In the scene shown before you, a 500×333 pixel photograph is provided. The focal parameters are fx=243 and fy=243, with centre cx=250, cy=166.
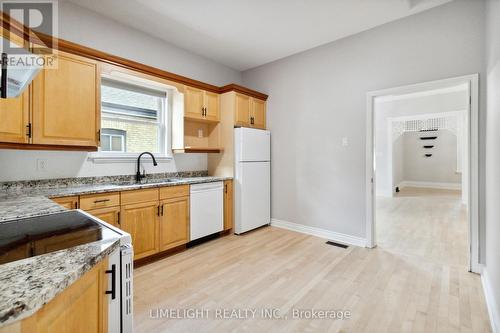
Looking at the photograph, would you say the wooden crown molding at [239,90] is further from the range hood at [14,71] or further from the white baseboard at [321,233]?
the range hood at [14,71]

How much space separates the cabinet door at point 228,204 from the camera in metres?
3.67

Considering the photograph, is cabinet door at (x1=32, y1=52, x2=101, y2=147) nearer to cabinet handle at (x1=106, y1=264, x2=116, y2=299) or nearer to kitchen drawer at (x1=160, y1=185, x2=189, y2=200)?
kitchen drawer at (x1=160, y1=185, x2=189, y2=200)

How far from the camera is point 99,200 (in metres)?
2.34

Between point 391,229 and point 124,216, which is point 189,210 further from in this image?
point 391,229

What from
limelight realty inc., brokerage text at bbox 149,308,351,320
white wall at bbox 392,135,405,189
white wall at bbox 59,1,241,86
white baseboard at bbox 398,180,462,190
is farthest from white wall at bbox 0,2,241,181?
white baseboard at bbox 398,180,462,190

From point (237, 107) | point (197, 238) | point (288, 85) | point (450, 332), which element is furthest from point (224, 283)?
point (288, 85)

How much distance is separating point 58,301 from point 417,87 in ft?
11.5

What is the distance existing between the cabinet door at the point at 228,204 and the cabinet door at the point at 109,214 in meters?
1.54

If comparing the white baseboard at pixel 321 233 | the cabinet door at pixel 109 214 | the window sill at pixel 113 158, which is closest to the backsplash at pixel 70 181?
the window sill at pixel 113 158

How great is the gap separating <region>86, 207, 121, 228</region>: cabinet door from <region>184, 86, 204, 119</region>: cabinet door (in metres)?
1.60

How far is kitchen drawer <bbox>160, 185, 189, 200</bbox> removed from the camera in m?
2.86

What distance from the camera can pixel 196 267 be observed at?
8.73 ft

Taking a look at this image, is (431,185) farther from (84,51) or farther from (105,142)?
(84,51)

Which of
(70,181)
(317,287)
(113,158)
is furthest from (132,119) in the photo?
(317,287)
